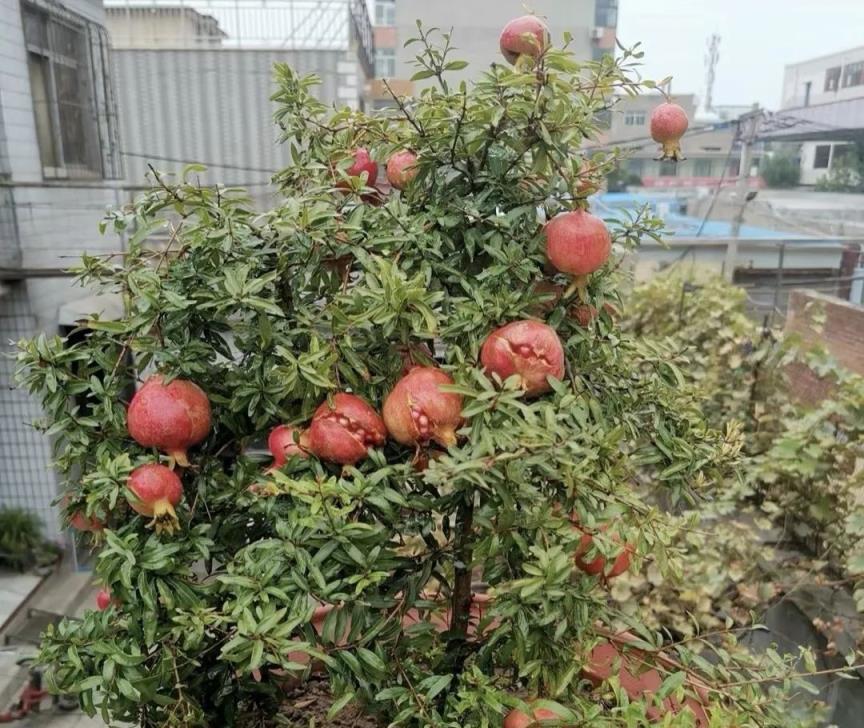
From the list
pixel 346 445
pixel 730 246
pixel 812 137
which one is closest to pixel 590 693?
pixel 346 445

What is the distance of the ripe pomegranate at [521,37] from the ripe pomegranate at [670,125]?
262 millimetres

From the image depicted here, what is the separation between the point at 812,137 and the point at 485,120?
7.22 meters

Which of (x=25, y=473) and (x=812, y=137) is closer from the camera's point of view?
(x=25, y=473)

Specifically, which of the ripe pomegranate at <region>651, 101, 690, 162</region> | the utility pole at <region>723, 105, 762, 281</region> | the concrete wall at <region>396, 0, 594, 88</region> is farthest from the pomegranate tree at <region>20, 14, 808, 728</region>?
the utility pole at <region>723, 105, 762, 281</region>

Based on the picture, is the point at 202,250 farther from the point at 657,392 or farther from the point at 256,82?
the point at 256,82

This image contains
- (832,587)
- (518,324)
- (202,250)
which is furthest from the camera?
(832,587)

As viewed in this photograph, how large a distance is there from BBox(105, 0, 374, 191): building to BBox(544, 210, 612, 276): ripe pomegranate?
590 cm

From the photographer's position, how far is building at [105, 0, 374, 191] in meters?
6.46

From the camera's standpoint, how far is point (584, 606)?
1.05 meters

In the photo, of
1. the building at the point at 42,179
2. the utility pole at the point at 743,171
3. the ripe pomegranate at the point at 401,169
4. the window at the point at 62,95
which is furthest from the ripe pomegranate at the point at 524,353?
the utility pole at the point at 743,171

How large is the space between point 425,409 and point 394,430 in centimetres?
7

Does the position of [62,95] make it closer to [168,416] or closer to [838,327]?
[168,416]

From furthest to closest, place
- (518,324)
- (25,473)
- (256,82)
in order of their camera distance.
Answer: (256,82), (25,473), (518,324)

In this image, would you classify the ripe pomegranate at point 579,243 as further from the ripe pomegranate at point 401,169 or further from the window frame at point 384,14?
the window frame at point 384,14
